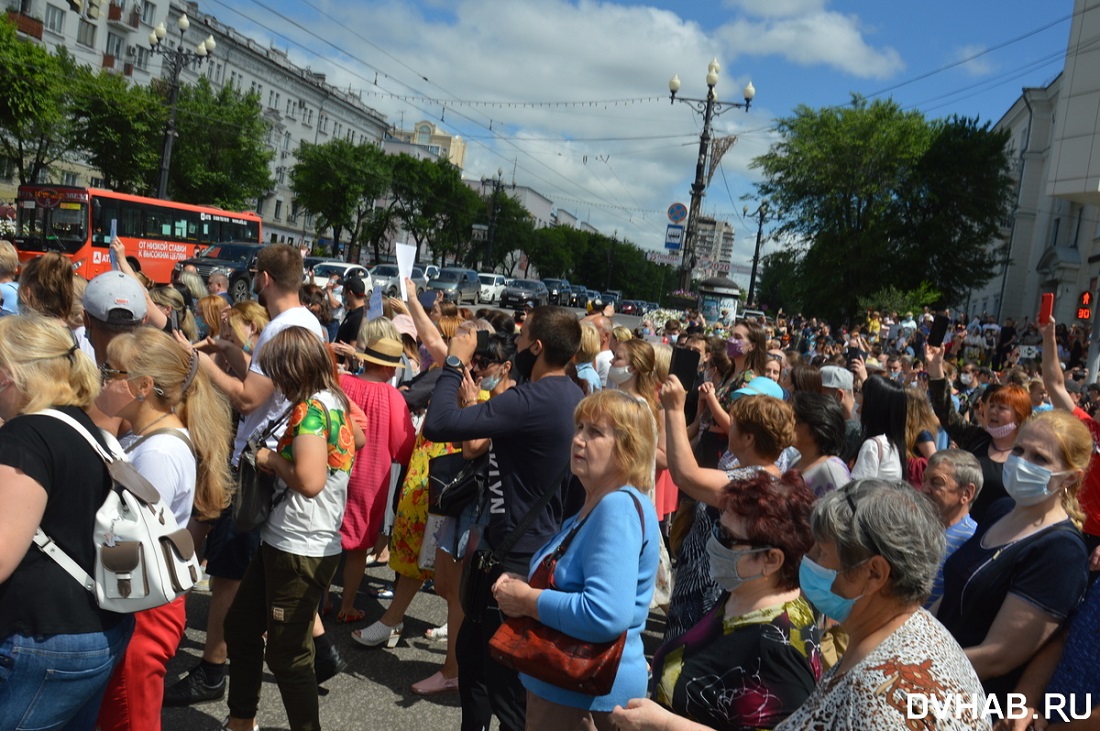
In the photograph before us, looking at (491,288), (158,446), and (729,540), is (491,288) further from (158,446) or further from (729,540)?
(729,540)

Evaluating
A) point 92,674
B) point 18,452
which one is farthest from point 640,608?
point 18,452

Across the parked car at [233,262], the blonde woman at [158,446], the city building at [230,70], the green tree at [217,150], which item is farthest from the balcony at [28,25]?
the blonde woman at [158,446]

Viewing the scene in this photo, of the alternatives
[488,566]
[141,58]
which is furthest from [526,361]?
[141,58]

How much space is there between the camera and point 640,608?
9.45ft

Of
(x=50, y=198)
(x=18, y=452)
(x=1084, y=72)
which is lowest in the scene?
(x=18, y=452)

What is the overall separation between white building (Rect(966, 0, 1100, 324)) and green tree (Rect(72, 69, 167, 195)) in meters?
36.8

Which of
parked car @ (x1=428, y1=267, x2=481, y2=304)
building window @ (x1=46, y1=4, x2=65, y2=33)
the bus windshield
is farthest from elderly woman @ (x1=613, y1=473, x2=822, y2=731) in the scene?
building window @ (x1=46, y1=4, x2=65, y2=33)

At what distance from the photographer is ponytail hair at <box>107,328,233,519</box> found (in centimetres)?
331

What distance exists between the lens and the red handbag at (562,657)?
274cm

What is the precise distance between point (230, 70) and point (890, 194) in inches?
1975

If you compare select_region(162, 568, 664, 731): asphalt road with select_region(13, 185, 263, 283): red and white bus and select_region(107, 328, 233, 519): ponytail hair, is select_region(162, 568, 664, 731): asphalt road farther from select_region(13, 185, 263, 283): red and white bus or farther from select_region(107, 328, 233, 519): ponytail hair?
select_region(13, 185, 263, 283): red and white bus

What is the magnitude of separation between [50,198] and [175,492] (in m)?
27.5

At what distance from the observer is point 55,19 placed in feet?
174

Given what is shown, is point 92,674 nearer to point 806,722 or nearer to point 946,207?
point 806,722
